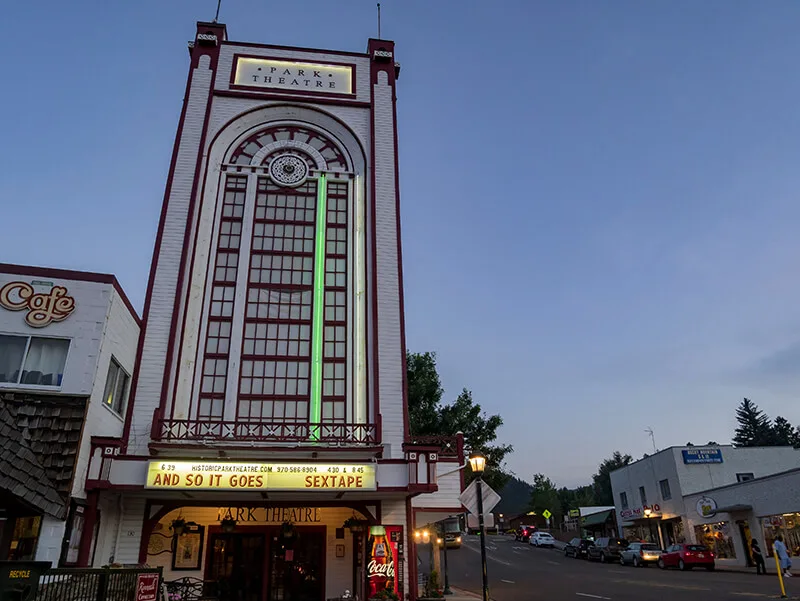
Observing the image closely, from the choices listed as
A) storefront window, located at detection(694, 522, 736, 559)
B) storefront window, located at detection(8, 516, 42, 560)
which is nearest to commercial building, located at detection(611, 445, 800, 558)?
storefront window, located at detection(694, 522, 736, 559)

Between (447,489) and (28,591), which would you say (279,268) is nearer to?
(447,489)

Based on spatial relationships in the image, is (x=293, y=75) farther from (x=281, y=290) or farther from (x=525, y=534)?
(x=525, y=534)

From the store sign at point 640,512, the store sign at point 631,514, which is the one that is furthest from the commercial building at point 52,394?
the store sign at point 631,514

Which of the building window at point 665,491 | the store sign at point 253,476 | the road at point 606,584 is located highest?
the building window at point 665,491

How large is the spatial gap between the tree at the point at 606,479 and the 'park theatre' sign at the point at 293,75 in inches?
3595

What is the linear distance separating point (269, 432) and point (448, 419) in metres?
23.9

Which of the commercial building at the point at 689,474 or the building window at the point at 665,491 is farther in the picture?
the building window at the point at 665,491

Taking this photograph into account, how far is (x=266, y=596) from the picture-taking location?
59.7 feet

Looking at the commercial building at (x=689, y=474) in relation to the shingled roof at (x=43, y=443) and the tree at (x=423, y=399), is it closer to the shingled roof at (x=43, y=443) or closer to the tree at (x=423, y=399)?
the tree at (x=423, y=399)

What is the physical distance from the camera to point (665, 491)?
43.6 meters

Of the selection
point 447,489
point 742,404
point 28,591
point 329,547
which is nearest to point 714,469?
point 447,489

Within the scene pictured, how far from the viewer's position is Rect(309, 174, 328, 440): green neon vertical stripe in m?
20.2

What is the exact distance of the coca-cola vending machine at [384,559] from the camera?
57.0 feet

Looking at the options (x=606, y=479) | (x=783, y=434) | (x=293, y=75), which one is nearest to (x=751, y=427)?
(x=783, y=434)
